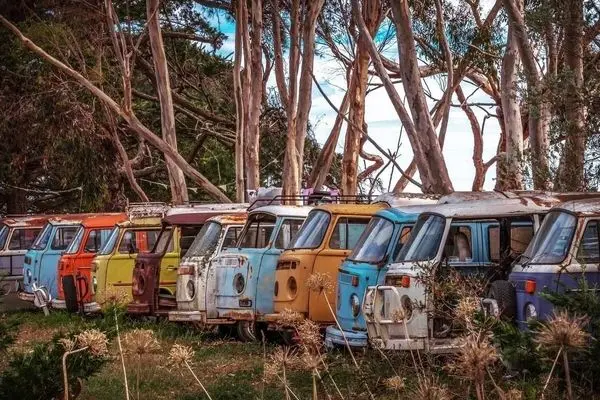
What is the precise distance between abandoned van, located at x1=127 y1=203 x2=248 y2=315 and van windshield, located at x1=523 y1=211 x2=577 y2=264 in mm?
8907

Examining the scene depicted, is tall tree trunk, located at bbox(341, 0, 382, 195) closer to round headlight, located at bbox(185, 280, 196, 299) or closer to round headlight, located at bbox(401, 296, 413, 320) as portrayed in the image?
round headlight, located at bbox(185, 280, 196, 299)

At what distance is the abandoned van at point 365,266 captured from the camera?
1304 cm

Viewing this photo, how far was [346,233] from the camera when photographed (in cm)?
1528

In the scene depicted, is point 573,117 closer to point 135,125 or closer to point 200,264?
point 200,264

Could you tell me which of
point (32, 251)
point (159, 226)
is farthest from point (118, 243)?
point (32, 251)

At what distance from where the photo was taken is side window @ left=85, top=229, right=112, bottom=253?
23.5 metres

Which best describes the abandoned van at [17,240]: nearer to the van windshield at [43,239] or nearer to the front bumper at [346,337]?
the van windshield at [43,239]

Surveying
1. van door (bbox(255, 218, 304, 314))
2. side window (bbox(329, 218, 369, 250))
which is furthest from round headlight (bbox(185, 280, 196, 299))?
side window (bbox(329, 218, 369, 250))

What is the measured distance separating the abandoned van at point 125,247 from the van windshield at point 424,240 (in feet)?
28.2

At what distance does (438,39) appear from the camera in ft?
79.8

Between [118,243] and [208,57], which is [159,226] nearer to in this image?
[118,243]

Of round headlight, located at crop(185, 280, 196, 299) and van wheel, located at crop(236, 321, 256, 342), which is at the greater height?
round headlight, located at crop(185, 280, 196, 299)

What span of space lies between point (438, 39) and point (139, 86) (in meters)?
15.0

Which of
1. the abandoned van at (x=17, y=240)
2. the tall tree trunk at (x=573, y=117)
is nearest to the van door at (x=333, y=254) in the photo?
the tall tree trunk at (x=573, y=117)
